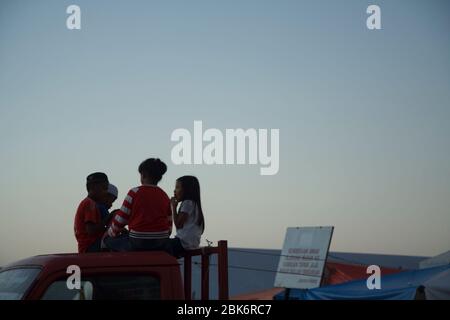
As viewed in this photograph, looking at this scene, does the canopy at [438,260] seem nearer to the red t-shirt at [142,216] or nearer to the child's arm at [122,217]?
the red t-shirt at [142,216]

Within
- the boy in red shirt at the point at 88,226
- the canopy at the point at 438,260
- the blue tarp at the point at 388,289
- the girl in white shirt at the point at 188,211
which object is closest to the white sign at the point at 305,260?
the canopy at the point at 438,260

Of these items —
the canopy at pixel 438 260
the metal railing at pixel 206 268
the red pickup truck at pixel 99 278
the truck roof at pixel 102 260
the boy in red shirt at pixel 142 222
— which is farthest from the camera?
the canopy at pixel 438 260

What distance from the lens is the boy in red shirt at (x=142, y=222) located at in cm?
486

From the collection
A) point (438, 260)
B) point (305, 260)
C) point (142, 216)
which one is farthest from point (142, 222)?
point (305, 260)

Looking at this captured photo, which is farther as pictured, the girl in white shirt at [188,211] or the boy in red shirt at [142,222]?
the girl in white shirt at [188,211]

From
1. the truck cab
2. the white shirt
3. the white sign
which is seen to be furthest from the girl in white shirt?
the white sign

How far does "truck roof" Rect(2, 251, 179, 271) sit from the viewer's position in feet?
13.8

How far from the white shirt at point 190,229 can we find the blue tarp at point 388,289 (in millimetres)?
5722

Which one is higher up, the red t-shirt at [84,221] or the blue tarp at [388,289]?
the red t-shirt at [84,221]

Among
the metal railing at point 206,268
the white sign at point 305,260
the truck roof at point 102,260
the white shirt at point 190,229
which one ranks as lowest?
the white sign at point 305,260

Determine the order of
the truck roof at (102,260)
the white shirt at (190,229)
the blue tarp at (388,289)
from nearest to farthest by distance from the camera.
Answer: the truck roof at (102,260) → the white shirt at (190,229) → the blue tarp at (388,289)
